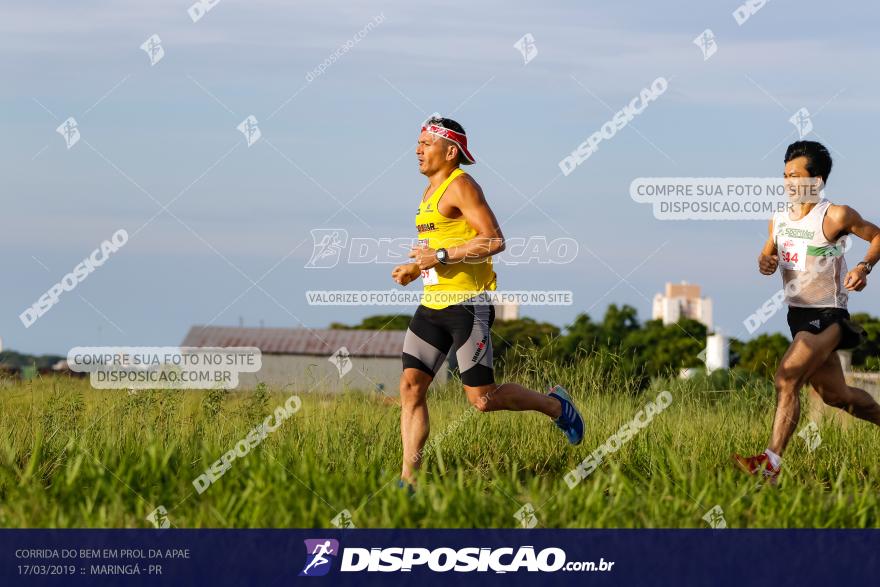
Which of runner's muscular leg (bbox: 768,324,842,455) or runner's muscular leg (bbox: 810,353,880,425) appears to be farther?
runner's muscular leg (bbox: 810,353,880,425)

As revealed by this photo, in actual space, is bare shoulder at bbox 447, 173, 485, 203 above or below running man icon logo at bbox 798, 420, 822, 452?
above

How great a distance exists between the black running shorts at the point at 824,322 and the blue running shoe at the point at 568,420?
1655 millimetres

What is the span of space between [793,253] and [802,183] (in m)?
0.51

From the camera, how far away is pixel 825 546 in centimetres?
602

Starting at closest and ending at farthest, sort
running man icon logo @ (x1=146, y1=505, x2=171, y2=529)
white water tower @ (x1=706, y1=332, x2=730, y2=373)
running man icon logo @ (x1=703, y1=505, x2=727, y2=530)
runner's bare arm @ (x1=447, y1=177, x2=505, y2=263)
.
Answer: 1. running man icon logo @ (x1=146, y1=505, x2=171, y2=529)
2. running man icon logo @ (x1=703, y1=505, x2=727, y2=530)
3. runner's bare arm @ (x1=447, y1=177, x2=505, y2=263)
4. white water tower @ (x1=706, y1=332, x2=730, y2=373)

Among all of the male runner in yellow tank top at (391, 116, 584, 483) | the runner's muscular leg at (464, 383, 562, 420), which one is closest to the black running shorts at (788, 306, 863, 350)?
the runner's muscular leg at (464, 383, 562, 420)

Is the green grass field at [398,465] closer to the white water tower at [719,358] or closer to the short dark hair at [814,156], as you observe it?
the white water tower at [719,358]

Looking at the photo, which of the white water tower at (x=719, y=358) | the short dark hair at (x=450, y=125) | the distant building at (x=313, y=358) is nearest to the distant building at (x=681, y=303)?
the distant building at (x=313, y=358)

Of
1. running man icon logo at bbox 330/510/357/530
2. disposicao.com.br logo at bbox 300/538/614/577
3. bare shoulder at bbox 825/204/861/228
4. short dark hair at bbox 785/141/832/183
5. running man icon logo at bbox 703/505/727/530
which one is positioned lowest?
disposicao.com.br logo at bbox 300/538/614/577

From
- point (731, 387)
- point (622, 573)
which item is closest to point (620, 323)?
point (731, 387)

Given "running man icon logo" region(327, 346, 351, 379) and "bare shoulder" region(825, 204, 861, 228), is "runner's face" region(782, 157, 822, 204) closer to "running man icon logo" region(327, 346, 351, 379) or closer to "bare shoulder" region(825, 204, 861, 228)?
"bare shoulder" region(825, 204, 861, 228)

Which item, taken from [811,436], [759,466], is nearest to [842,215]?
[759,466]

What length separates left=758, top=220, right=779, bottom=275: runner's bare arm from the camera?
7.89m

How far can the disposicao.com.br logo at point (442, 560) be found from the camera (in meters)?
5.73
